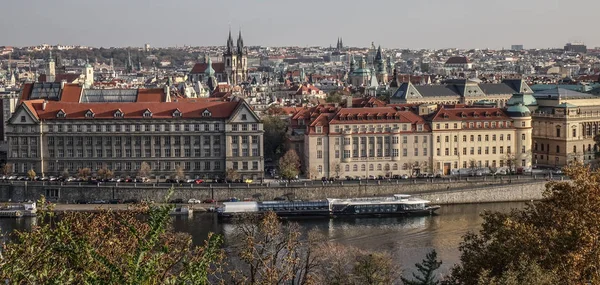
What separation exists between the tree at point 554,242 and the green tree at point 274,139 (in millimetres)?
38414

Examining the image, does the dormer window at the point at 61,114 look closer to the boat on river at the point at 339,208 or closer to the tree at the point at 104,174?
the tree at the point at 104,174

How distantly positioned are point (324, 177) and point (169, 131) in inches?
363

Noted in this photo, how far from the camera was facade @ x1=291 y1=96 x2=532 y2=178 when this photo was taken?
5762 cm

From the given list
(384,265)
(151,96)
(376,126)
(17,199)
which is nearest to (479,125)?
(376,126)

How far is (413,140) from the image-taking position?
58781mm

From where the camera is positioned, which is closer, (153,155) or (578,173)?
(578,173)

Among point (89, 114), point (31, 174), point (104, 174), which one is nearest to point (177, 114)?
point (89, 114)

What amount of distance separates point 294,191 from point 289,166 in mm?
2499

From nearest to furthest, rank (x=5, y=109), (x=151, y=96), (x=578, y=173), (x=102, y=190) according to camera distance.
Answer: (x=578, y=173), (x=102, y=190), (x=151, y=96), (x=5, y=109)

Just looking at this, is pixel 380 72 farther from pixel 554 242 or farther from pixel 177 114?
pixel 554 242

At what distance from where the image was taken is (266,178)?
191 feet

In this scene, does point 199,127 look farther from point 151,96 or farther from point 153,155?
point 151,96

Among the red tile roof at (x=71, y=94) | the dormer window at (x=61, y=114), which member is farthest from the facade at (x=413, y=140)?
the red tile roof at (x=71, y=94)

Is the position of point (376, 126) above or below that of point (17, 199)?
above
